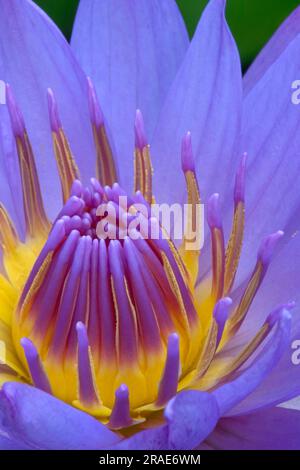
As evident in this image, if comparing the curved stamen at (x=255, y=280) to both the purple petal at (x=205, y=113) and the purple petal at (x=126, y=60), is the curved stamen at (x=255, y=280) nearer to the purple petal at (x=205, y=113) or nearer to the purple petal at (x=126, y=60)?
the purple petal at (x=205, y=113)

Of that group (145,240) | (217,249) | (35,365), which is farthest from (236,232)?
(35,365)

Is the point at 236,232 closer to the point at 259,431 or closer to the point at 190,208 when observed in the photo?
the point at 190,208

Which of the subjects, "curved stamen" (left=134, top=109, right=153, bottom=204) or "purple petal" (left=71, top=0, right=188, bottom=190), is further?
"purple petal" (left=71, top=0, right=188, bottom=190)

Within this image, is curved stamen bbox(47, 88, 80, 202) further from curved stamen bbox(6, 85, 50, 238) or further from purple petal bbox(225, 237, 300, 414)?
purple petal bbox(225, 237, 300, 414)

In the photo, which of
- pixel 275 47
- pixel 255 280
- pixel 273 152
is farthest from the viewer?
pixel 275 47

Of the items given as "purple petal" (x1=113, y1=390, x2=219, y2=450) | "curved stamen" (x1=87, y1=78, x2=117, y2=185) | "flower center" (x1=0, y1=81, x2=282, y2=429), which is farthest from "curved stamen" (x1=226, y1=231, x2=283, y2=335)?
"curved stamen" (x1=87, y1=78, x2=117, y2=185)

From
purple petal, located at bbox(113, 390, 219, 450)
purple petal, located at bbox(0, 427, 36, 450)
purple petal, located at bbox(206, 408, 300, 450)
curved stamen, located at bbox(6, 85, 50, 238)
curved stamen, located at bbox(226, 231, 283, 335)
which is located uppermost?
curved stamen, located at bbox(6, 85, 50, 238)

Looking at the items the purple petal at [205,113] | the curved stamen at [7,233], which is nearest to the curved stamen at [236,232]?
the purple petal at [205,113]
